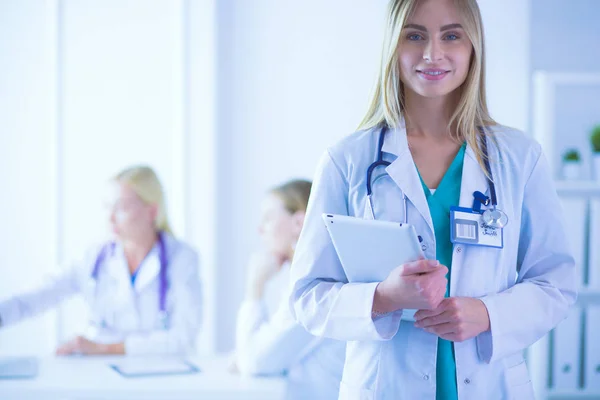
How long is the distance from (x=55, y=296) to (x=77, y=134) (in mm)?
1262

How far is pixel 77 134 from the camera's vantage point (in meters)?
4.04

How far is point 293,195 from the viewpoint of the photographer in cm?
266

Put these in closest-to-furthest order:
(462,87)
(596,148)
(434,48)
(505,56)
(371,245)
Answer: (371,245)
(434,48)
(462,87)
(596,148)
(505,56)

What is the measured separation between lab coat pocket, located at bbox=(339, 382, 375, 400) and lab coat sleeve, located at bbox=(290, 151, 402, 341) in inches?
4.3

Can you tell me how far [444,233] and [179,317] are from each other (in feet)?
6.18

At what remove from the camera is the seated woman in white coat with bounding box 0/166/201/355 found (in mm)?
2984

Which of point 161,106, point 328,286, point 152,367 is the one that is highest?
point 161,106

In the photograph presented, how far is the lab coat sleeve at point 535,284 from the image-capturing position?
4.10ft

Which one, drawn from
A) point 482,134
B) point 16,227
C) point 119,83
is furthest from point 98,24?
point 482,134

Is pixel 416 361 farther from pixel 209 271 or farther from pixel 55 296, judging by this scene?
pixel 209 271

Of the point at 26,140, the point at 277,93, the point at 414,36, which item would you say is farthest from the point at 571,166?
the point at 26,140

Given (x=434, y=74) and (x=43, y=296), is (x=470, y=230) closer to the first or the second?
(x=434, y=74)

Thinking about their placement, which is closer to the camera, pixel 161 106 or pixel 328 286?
pixel 328 286

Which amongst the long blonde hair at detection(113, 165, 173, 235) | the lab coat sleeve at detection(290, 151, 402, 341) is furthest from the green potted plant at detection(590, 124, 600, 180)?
the lab coat sleeve at detection(290, 151, 402, 341)
